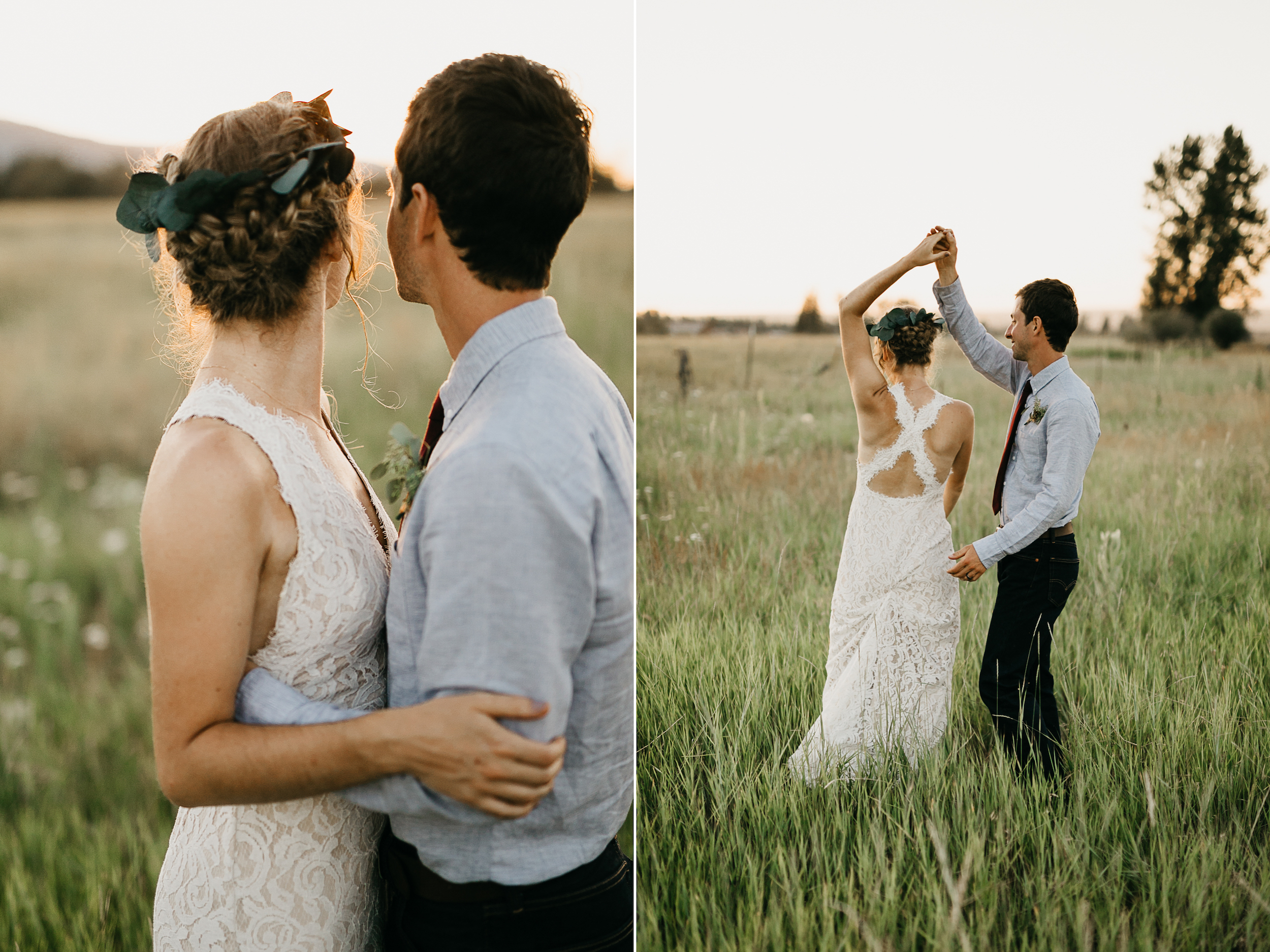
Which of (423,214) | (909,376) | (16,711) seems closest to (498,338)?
(423,214)

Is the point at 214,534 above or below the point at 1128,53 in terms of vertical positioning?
below

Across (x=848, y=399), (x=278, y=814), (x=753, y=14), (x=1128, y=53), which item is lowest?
(x=278, y=814)

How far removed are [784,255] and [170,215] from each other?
146cm

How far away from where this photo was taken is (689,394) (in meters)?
2.35

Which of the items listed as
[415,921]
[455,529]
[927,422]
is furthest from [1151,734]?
[455,529]

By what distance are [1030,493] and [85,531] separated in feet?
9.43

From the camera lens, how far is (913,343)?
75.1 inches

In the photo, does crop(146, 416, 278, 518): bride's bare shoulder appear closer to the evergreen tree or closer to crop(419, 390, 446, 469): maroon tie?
crop(419, 390, 446, 469): maroon tie

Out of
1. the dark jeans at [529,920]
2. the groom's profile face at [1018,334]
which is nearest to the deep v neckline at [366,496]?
the dark jeans at [529,920]

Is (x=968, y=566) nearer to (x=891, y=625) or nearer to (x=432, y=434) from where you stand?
(x=891, y=625)

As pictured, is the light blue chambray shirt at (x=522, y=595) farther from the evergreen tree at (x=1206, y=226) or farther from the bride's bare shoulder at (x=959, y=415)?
the evergreen tree at (x=1206, y=226)

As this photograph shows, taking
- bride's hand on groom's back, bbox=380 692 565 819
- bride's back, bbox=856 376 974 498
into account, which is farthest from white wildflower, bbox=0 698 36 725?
bride's back, bbox=856 376 974 498

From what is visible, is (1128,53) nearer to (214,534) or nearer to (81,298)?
(214,534)

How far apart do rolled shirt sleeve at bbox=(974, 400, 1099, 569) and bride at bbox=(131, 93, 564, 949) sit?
51.4 inches
